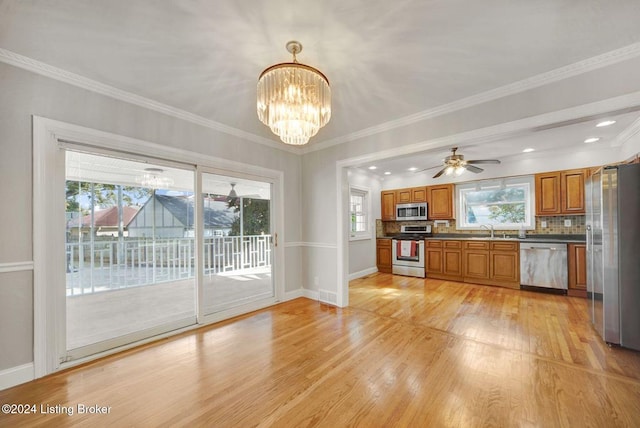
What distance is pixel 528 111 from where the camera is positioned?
2408 millimetres

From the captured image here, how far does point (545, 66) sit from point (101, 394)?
4.45 m

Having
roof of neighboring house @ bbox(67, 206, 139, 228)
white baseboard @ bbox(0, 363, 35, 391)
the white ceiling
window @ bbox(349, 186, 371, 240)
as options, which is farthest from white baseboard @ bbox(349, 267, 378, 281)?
white baseboard @ bbox(0, 363, 35, 391)

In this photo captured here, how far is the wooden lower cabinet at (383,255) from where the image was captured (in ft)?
20.9

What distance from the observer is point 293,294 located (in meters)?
4.27

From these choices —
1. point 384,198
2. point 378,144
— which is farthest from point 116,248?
point 384,198

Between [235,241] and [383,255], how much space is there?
3839mm

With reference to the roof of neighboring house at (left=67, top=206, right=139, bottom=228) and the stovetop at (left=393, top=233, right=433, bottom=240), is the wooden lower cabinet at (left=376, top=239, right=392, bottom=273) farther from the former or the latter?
the roof of neighboring house at (left=67, top=206, right=139, bottom=228)

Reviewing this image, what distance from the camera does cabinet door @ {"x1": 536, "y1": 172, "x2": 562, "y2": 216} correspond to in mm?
4691

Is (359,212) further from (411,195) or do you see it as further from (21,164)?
(21,164)

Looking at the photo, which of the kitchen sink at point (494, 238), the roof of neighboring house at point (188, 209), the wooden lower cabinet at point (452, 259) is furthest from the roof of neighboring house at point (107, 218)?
the kitchen sink at point (494, 238)

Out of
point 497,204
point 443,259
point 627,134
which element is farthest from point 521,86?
point 443,259

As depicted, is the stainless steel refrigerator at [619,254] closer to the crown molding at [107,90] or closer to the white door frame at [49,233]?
the crown molding at [107,90]

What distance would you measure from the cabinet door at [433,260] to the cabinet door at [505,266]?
98cm

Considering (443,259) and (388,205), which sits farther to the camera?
(388,205)
